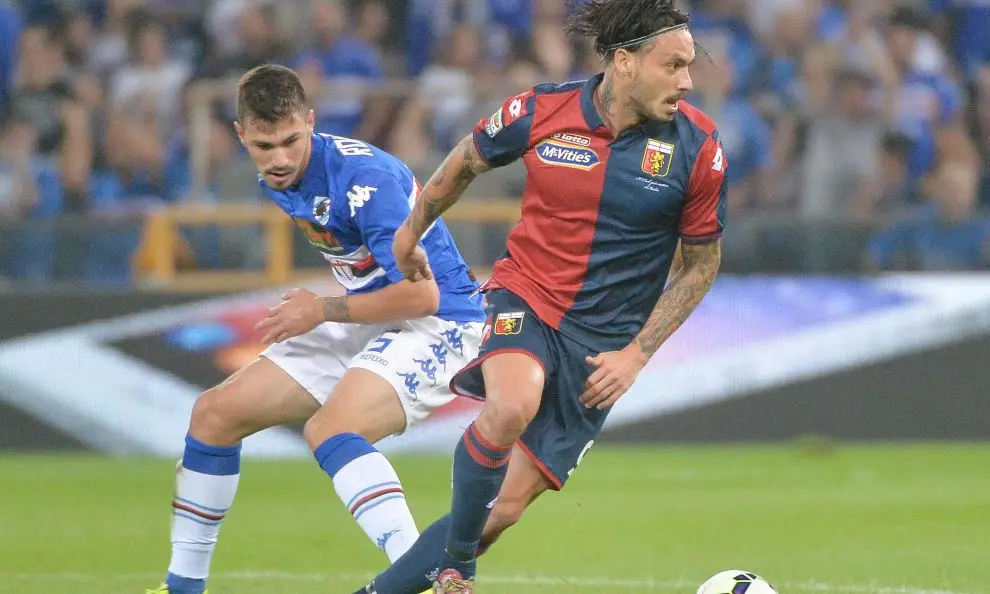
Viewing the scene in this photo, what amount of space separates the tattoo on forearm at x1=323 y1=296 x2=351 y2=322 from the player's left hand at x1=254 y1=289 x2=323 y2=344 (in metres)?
0.03

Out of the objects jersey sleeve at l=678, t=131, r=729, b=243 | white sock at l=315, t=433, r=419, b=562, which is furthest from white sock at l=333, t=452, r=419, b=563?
jersey sleeve at l=678, t=131, r=729, b=243

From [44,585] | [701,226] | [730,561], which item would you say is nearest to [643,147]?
[701,226]

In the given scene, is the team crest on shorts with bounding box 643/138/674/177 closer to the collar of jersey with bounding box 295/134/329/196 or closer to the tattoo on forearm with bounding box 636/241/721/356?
the tattoo on forearm with bounding box 636/241/721/356

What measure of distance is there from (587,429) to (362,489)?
810 mm

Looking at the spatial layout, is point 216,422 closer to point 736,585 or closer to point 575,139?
point 575,139

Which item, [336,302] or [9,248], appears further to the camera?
[9,248]

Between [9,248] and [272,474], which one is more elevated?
[9,248]

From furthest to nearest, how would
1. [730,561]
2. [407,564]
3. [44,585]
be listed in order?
[730,561] < [44,585] < [407,564]

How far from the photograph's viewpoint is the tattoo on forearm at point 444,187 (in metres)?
5.31

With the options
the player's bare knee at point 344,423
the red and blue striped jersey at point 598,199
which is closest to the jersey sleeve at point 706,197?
the red and blue striped jersey at point 598,199

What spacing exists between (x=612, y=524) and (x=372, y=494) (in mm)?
3594

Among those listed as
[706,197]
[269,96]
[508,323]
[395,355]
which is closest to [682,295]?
[706,197]

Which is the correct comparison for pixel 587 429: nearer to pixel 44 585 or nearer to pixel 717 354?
pixel 44 585

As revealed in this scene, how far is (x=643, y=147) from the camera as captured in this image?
208 inches
